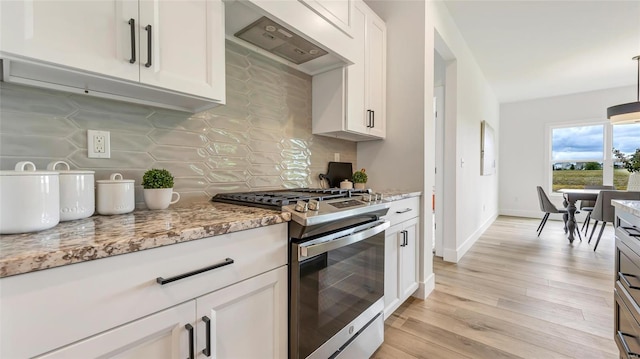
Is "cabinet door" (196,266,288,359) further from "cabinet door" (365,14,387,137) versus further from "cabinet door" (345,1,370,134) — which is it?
"cabinet door" (365,14,387,137)

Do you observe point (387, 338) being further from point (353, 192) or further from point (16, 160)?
point (16, 160)

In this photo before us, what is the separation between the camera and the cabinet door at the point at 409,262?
1984mm

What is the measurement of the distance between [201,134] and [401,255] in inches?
60.8

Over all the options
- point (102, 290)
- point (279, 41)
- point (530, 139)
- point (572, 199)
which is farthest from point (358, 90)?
point (530, 139)

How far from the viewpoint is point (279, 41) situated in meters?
1.62

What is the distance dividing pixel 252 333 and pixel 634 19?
470 centimetres

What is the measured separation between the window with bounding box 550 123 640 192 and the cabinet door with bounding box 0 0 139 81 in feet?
24.6

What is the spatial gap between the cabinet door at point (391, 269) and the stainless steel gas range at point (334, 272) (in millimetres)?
152

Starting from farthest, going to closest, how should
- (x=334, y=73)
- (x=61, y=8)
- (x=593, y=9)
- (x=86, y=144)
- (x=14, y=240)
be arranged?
1. (x=593, y=9)
2. (x=334, y=73)
3. (x=86, y=144)
4. (x=61, y=8)
5. (x=14, y=240)

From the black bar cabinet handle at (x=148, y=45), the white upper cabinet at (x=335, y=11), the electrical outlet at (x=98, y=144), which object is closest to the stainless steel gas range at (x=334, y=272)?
the electrical outlet at (x=98, y=144)

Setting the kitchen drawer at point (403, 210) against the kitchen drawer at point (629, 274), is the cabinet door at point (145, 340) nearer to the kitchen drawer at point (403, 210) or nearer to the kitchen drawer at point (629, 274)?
the kitchen drawer at point (403, 210)

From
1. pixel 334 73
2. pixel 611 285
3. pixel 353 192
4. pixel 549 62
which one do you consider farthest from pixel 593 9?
pixel 353 192

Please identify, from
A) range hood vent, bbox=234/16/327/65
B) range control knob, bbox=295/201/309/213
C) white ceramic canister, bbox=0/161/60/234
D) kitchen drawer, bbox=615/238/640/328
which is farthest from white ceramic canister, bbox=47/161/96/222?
kitchen drawer, bbox=615/238/640/328

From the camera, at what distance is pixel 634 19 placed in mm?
2898
